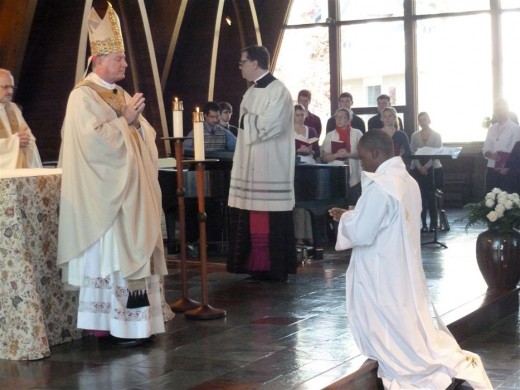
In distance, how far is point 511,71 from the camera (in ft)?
49.8

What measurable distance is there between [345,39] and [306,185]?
7.78 m

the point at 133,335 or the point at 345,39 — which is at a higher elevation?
the point at 345,39

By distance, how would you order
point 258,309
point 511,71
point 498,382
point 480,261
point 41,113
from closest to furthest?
1. point 498,382
2. point 258,309
3. point 480,261
4. point 41,113
5. point 511,71

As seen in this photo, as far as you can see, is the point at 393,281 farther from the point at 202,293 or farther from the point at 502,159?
the point at 502,159

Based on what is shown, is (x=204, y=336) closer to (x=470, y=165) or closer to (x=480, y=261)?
(x=480, y=261)

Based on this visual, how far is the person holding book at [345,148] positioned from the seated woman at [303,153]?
0.50ft

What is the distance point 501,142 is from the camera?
10.8 meters

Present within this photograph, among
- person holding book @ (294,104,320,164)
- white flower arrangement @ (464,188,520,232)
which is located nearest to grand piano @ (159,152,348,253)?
person holding book @ (294,104,320,164)

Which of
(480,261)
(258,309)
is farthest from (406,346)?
(480,261)

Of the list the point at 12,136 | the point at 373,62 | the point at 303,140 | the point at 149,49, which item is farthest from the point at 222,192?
the point at 373,62

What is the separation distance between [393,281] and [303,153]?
5055 mm

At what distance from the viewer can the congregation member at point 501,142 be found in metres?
10.7

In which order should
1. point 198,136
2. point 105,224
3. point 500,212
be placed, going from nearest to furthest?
point 105,224 → point 198,136 → point 500,212

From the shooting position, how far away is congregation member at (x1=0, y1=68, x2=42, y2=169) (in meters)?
7.09
